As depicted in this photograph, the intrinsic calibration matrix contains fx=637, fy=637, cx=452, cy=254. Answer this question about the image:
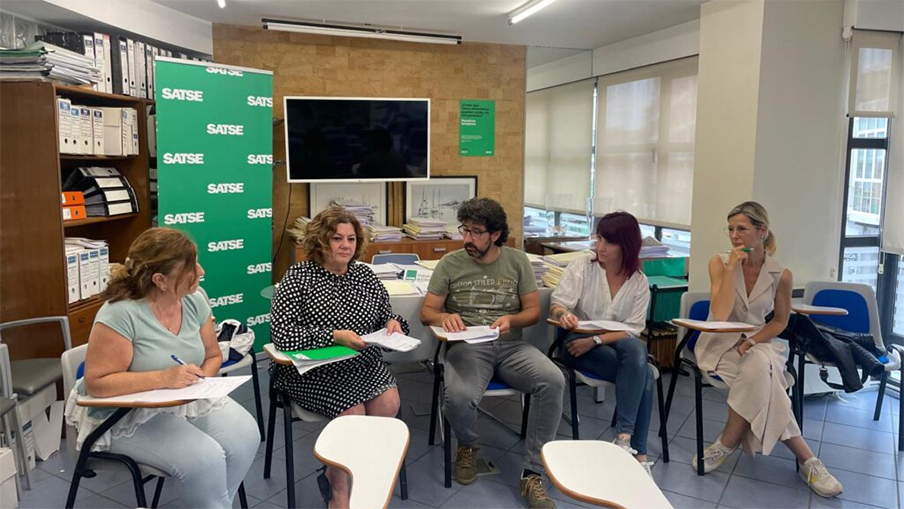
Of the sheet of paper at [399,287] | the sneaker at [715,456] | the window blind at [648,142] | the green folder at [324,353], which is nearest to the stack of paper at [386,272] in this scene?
the sheet of paper at [399,287]

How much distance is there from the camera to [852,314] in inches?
139

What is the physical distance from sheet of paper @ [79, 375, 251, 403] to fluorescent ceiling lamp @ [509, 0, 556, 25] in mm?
3427

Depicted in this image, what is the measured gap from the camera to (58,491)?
2795mm

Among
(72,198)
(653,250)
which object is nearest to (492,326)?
(653,250)

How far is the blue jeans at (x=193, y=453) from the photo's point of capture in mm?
2049

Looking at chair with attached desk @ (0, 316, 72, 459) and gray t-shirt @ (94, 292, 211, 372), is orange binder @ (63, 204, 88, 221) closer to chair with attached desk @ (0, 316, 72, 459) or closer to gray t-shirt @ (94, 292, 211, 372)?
chair with attached desk @ (0, 316, 72, 459)

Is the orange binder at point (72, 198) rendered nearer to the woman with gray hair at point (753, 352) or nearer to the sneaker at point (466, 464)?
the sneaker at point (466, 464)

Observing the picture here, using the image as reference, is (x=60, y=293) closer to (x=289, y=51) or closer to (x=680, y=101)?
(x=289, y=51)

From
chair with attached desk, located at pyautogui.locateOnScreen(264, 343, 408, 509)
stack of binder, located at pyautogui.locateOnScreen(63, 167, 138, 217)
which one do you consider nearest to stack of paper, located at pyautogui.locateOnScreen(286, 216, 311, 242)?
stack of binder, located at pyautogui.locateOnScreen(63, 167, 138, 217)

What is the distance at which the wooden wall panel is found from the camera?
5320 millimetres

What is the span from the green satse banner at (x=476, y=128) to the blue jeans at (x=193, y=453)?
4.17m

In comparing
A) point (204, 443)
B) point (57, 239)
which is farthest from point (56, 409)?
point (204, 443)

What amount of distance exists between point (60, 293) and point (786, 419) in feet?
11.9

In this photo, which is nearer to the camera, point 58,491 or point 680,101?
point 58,491
